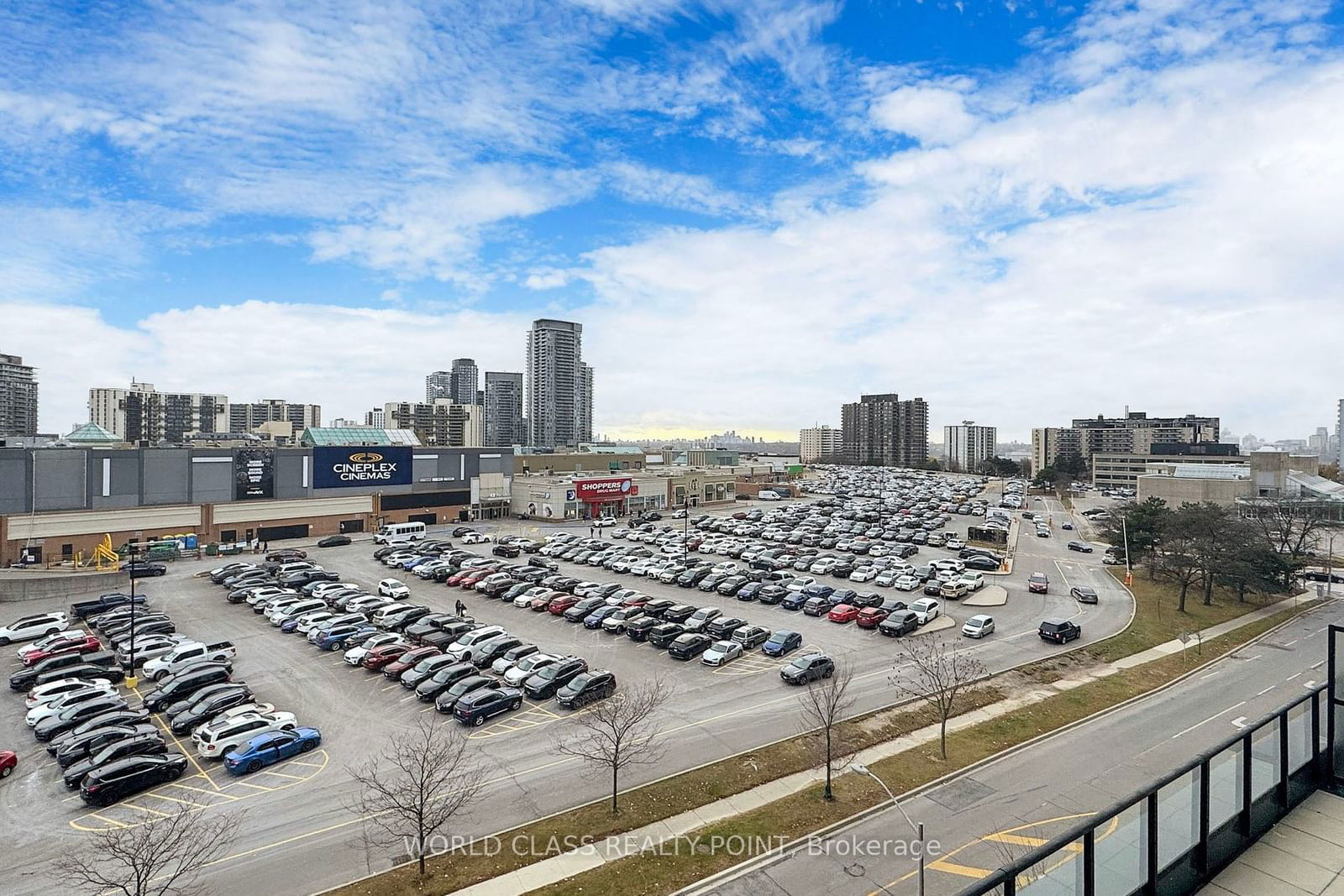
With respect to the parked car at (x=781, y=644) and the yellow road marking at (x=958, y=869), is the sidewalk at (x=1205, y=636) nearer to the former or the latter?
the parked car at (x=781, y=644)

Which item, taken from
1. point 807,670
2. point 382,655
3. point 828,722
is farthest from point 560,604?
point 828,722

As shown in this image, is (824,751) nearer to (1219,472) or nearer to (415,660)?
(415,660)

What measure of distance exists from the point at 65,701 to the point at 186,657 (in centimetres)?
525

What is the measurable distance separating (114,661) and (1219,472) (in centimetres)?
10966

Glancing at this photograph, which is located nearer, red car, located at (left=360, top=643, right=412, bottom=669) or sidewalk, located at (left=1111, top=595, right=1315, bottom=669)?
red car, located at (left=360, top=643, right=412, bottom=669)

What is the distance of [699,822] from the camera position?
683 inches

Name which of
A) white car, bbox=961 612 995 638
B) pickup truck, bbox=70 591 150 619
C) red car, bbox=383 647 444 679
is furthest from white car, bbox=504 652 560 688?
pickup truck, bbox=70 591 150 619

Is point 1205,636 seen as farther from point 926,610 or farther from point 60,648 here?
point 60,648

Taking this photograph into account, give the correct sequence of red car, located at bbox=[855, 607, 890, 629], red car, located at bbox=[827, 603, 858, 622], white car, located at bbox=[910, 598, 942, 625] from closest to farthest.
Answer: red car, located at bbox=[855, 607, 890, 629]
white car, located at bbox=[910, 598, 942, 625]
red car, located at bbox=[827, 603, 858, 622]

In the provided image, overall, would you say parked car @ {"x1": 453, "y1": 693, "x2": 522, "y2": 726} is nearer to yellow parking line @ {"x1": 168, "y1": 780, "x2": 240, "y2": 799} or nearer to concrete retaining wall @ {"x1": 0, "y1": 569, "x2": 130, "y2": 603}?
yellow parking line @ {"x1": 168, "y1": 780, "x2": 240, "y2": 799}

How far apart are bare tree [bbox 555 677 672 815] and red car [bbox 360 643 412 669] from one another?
35.1ft

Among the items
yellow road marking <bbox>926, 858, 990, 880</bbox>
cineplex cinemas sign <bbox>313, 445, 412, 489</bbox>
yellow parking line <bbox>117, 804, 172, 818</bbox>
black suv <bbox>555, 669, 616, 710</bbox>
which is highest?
cineplex cinemas sign <bbox>313, 445, 412, 489</bbox>

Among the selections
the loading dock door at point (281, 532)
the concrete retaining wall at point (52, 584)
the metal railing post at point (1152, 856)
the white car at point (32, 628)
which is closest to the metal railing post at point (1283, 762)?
the metal railing post at point (1152, 856)

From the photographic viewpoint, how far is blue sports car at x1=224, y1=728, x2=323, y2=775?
2052 cm
